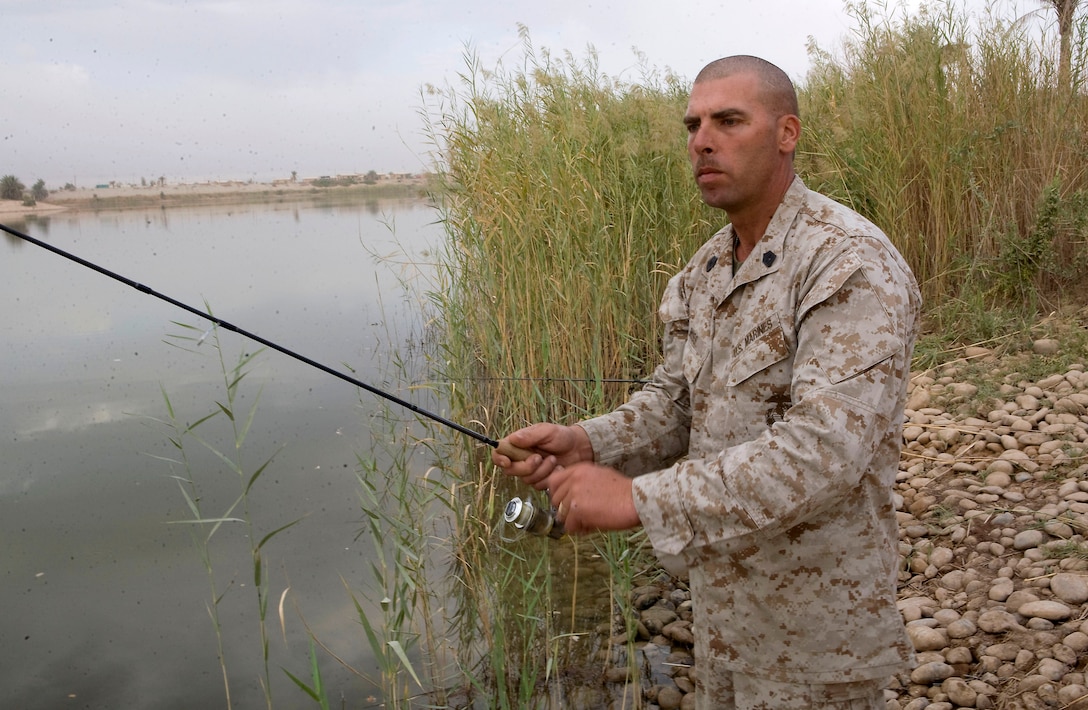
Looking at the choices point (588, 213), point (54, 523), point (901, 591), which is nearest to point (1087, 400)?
point (901, 591)

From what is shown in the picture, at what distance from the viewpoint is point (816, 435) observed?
1420mm

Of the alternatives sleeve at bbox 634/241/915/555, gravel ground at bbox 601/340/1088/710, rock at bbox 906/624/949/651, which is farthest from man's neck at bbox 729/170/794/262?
rock at bbox 906/624/949/651

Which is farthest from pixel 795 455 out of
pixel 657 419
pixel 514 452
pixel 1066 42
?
pixel 1066 42

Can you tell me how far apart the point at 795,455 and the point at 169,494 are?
4.71m

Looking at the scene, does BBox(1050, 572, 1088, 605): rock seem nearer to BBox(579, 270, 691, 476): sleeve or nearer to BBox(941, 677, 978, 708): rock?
BBox(941, 677, 978, 708): rock

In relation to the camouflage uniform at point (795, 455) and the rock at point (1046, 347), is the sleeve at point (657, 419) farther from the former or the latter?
the rock at point (1046, 347)

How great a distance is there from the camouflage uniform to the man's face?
0.07m

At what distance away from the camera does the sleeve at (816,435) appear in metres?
1.43

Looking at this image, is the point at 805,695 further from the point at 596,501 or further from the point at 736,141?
the point at 736,141

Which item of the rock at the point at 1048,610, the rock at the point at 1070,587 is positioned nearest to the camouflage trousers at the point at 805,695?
the rock at the point at 1048,610

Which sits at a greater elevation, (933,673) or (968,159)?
(968,159)

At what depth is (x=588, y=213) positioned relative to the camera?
5016 millimetres

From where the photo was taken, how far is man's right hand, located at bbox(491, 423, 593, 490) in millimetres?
1952

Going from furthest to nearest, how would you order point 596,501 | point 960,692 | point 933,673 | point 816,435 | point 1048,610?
1. point 1048,610
2. point 933,673
3. point 960,692
4. point 596,501
5. point 816,435
